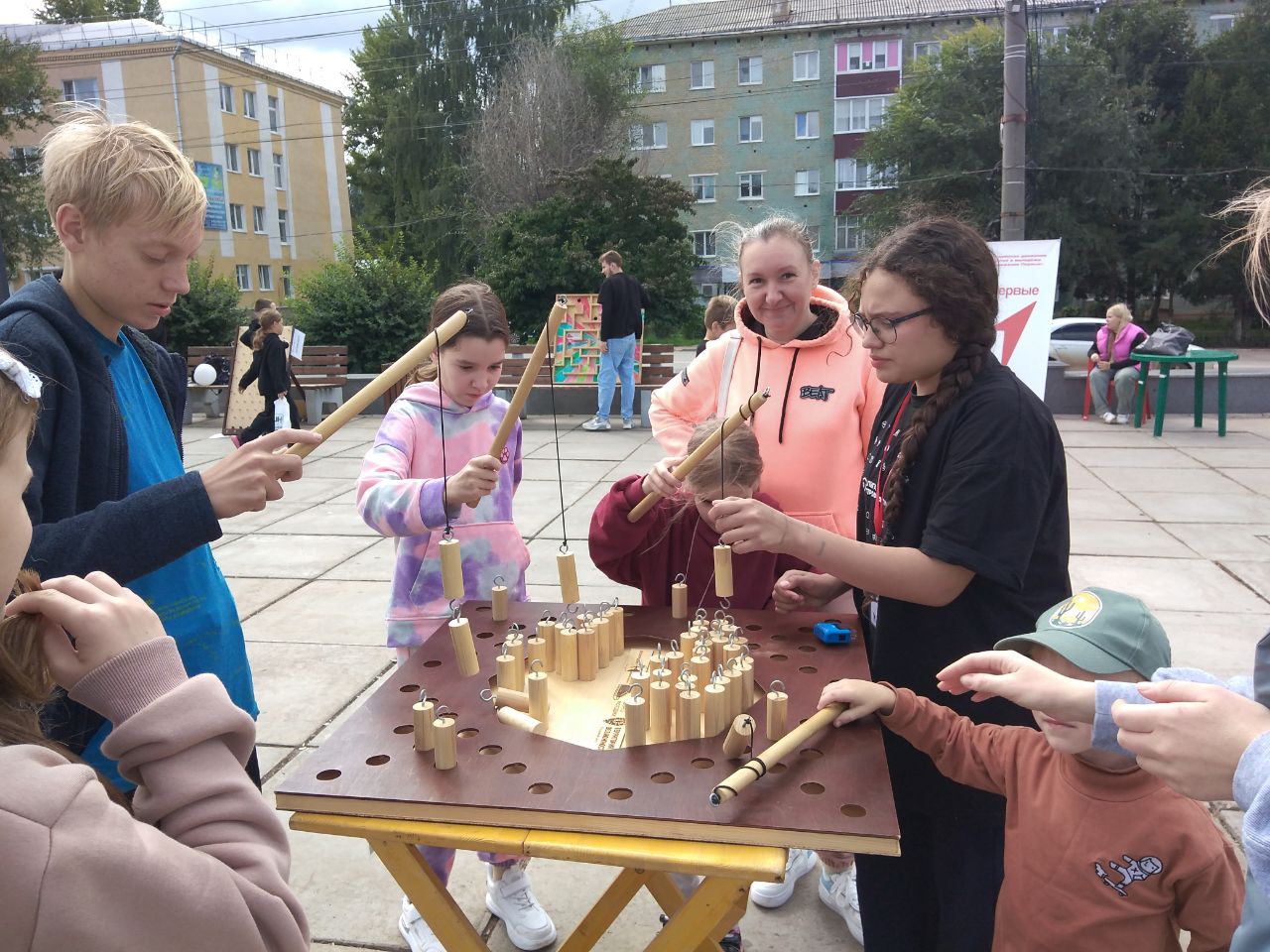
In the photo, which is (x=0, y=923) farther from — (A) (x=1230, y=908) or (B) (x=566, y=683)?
(A) (x=1230, y=908)

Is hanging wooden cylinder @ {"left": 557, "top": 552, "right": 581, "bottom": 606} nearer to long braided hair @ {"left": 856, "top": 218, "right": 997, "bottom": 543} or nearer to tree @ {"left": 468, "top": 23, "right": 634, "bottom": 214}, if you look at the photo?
long braided hair @ {"left": 856, "top": 218, "right": 997, "bottom": 543}

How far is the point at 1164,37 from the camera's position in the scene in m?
28.5

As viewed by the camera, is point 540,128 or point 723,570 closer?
point 723,570

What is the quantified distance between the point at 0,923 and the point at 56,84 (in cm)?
4463

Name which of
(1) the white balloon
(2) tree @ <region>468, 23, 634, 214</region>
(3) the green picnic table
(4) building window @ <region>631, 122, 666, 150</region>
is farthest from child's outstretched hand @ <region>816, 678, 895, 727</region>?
(4) building window @ <region>631, 122, 666, 150</region>

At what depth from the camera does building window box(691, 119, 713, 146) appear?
40938 mm

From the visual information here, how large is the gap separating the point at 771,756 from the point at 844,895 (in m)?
1.42

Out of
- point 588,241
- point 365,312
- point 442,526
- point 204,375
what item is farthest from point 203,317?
point 442,526

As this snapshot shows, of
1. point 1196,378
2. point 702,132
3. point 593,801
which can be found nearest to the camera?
point 593,801

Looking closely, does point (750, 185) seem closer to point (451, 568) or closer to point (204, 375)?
point (204, 375)

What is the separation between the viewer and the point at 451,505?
7.20ft

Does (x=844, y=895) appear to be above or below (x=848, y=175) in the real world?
below

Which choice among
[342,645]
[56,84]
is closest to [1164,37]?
[342,645]

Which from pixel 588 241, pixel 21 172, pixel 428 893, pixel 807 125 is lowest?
pixel 428 893
